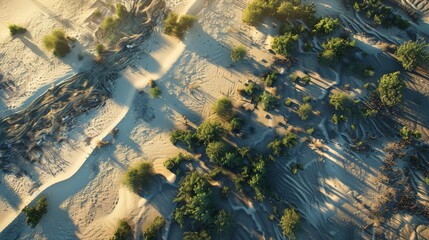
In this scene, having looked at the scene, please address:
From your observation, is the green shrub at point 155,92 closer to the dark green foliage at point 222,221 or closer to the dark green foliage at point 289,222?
the dark green foliage at point 222,221

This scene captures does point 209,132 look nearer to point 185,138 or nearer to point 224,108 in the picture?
point 185,138

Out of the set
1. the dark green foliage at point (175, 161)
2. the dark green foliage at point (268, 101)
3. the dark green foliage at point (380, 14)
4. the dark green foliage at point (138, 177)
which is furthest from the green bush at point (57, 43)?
the dark green foliage at point (380, 14)

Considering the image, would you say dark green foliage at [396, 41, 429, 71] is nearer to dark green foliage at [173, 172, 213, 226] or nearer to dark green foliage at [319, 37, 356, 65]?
dark green foliage at [319, 37, 356, 65]

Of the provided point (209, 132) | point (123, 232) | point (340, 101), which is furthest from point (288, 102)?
point (123, 232)

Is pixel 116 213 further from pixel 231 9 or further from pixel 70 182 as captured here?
pixel 231 9

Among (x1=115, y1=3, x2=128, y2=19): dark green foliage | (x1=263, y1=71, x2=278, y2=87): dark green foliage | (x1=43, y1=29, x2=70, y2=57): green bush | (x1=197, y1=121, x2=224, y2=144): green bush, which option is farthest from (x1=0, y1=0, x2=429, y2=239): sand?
(x1=115, y1=3, x2=128, y2=19): dark green foliage

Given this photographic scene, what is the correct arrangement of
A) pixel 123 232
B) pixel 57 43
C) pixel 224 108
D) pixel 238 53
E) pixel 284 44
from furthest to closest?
pixel 57 43, pixel 238 53, pixel 284 44, pixel 224 108, pixel 123 232

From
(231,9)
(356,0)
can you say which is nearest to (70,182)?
(231,9)
